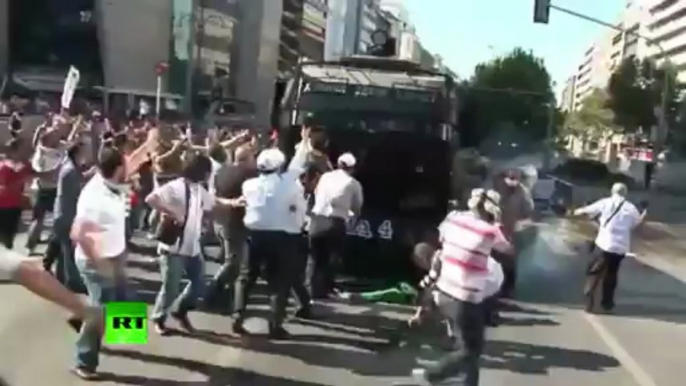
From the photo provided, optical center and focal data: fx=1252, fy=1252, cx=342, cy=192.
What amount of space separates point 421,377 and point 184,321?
2720 millimetres

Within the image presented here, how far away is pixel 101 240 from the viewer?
326 inches

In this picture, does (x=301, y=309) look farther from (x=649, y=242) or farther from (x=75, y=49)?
(x=75, y=49)

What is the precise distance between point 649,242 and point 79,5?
4242cm

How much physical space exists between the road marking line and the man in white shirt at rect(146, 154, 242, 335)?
12.5 feet

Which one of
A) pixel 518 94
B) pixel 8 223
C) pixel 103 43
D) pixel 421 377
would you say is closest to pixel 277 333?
pixel 421 377

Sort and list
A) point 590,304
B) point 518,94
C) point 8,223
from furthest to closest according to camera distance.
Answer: point 518,94
point 590,304
point 8,223

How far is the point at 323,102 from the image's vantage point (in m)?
16.7

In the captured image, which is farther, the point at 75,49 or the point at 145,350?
the point at 75,49

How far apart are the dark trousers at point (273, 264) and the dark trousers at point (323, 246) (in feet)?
6.99

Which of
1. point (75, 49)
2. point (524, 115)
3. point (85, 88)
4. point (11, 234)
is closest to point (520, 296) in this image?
point (11, 234)

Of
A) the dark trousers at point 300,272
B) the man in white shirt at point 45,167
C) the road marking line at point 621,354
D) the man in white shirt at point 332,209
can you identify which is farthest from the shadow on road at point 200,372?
the man in white shirt at point 45,167

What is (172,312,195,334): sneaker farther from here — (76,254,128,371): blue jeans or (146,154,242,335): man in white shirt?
(76,254,128,371): blue jeans

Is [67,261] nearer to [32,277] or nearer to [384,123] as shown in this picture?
[384,123]

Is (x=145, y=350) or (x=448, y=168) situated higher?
(x=448, y=168)
